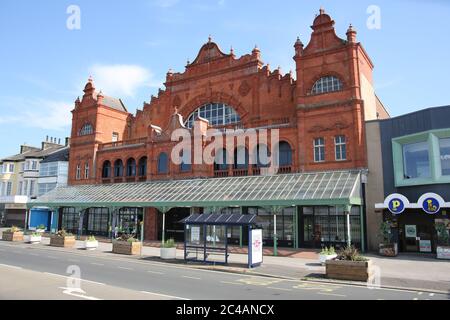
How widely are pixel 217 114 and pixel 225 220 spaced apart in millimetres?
18508

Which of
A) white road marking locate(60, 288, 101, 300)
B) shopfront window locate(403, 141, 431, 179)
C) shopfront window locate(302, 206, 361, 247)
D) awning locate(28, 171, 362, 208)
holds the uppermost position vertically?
shopfront window locate(403, 141, 431, 179)

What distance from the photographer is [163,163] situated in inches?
1383

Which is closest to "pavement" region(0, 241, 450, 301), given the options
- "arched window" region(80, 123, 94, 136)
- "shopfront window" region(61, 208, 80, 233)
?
"shopfront window" region(61, 208, 80, 233)

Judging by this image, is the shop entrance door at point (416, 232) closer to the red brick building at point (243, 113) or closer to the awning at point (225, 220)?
the red brick building at point (243, 113)

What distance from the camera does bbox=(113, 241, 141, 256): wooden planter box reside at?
23.0 metres

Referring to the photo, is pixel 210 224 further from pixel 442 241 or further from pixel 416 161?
pixel 416 161

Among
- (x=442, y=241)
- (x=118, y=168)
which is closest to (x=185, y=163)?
(x=118, y=168)

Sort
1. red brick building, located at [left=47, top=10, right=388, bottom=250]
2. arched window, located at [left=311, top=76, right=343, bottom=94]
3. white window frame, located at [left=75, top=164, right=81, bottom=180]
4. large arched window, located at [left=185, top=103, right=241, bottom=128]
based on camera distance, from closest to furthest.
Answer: red brick building, located at [left=47, top=10, right=388, bottom=250] → arched window, located at [left=311, top=76, right=343, bottom=94] → large arched window, located at [left=185, top=103, right=241, bottom=128] → white window frame, located at [left=75, top=164, right=81, bottom=180]

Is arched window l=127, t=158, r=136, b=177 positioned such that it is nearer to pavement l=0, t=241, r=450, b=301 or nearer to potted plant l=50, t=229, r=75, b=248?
potted plant l=50, t=229, r=75, b=248

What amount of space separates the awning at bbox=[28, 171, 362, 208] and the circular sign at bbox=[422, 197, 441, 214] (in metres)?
3.58
